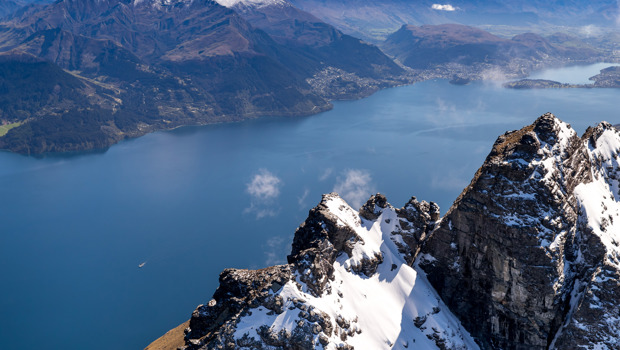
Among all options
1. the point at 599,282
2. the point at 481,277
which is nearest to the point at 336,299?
the point at 481,277

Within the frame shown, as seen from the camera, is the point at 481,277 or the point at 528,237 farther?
the point at 481,277

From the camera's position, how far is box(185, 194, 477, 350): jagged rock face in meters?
66.3

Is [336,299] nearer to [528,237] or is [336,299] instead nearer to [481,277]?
[481,277]

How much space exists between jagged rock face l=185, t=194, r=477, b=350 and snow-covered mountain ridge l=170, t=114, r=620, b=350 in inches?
8.9

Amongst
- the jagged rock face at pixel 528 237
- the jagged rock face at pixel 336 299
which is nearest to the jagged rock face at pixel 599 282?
the jagged rock face at pixel 528 237

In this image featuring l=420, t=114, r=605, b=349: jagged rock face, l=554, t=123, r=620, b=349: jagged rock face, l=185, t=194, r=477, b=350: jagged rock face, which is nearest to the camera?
l=185, t=194, r=477, b=350: jagged rock face

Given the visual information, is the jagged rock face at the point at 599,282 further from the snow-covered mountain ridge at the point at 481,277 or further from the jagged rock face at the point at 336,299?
the jagged rock face at the point at 336,299

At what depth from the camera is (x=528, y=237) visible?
240 ft

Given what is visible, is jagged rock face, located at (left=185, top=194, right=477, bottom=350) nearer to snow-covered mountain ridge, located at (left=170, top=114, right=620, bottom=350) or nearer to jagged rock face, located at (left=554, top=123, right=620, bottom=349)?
snow-covered mountain ridge, located at (left=170, top=114, right=620, bottom=350)

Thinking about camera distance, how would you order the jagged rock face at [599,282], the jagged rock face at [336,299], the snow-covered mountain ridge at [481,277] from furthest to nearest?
1. the snow-covered mountain ridge at [481,277]
2. the jagged rock face at [599,282]
3. the jagged rock face at [336,299]

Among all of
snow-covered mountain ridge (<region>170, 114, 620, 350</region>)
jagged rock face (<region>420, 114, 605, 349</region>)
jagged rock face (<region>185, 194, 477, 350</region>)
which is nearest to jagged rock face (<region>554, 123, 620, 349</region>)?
snow-covered mountain ridge (<region>170, 114, 620, 350</region>)

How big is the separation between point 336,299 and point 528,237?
116 ft

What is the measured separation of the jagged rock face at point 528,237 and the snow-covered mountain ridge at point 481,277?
0.19m

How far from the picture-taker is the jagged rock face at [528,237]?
7306 centimetres
